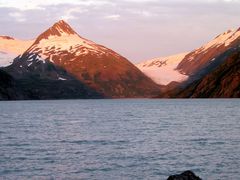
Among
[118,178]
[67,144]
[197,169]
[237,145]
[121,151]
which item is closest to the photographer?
[118,178]

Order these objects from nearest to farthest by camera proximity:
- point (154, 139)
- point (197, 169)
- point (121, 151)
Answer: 1. point (197, 169)
2. point (121, 151)
3. point (154, 139)

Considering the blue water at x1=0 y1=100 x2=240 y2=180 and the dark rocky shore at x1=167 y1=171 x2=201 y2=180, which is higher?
the dark rocky shore at x1=167 y1=171 x2=201 y2=180

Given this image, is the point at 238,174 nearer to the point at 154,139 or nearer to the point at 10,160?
the point at 10,160

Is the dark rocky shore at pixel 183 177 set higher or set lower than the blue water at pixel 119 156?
higher

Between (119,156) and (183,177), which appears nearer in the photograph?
(183,177)

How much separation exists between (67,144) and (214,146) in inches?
727

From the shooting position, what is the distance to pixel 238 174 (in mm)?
43219

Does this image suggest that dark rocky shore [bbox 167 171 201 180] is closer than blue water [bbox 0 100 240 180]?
Yes

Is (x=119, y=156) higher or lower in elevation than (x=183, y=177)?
lower

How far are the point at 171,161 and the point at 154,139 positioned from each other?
2175cm

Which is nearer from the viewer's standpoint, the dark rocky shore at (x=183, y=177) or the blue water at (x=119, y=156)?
the dark rocky shore at (x=183, y=177)

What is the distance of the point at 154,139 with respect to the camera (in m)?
72.1

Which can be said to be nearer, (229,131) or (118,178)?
(118,178)

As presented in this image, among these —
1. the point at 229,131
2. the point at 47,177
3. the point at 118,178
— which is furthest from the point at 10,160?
the point at 229,131
